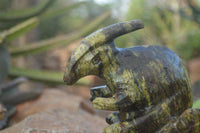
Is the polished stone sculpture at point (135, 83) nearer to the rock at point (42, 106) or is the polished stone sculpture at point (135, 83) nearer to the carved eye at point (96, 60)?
the carved eye at point (96, 60)

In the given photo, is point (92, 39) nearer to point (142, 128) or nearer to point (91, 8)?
point (142, 128)

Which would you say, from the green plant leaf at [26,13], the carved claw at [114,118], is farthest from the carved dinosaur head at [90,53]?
the green plant leaf at [26,13]

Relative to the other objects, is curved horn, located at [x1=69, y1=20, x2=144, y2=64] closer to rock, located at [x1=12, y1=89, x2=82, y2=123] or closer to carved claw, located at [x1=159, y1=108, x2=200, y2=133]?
carved claw, located at [x1=159, y1=108, x2=200, y2=133]

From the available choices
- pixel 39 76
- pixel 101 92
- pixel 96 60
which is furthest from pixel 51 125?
pixel 39 76

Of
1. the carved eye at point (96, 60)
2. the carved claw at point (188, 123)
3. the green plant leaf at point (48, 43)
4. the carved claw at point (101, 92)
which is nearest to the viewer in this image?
the carved claw at point (188, 123)

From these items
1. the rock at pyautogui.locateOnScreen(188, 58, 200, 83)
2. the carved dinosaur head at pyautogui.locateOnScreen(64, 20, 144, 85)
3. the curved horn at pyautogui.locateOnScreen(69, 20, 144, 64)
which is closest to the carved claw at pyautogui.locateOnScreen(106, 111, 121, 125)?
the carved dinosaur head at pyautogui.locateOnScreen(64, 20, 144, 85)

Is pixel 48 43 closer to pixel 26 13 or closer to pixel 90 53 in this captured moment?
pixel 26 13

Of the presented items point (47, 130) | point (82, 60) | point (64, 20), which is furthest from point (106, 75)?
point (64, 20)
